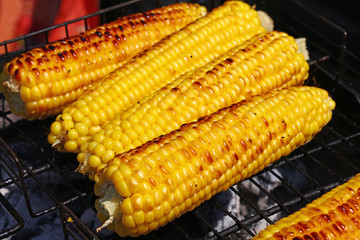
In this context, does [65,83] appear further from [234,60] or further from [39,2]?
[39,2]

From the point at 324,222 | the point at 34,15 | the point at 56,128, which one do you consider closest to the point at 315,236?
the point at 324,222

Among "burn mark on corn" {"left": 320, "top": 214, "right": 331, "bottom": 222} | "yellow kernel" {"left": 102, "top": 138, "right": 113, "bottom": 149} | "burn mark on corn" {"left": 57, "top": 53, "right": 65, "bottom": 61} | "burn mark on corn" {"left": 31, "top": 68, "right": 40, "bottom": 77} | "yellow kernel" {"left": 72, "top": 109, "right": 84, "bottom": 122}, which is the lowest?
"burn mark on corn" {"left": 320, "top": 214, "right": 331, "bottom": 222}

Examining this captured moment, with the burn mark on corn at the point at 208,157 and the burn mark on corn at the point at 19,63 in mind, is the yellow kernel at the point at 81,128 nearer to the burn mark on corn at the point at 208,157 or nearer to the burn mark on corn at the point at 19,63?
the burn mark on corn at the point at 19,63

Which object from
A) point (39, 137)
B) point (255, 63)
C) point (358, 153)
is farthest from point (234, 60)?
point (39, 137)

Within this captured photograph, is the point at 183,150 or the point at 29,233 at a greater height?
the point at 183,150

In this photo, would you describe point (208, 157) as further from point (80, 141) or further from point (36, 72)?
point (36, 72)

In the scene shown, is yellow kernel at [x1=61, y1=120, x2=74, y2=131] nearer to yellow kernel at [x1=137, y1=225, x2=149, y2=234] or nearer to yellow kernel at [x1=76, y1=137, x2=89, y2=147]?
yellow kernel at [x1=76, y1=137, x2=89, y2=147]

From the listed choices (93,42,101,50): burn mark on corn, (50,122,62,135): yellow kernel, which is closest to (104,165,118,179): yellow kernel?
(50,122,62,135): yellow kernel
